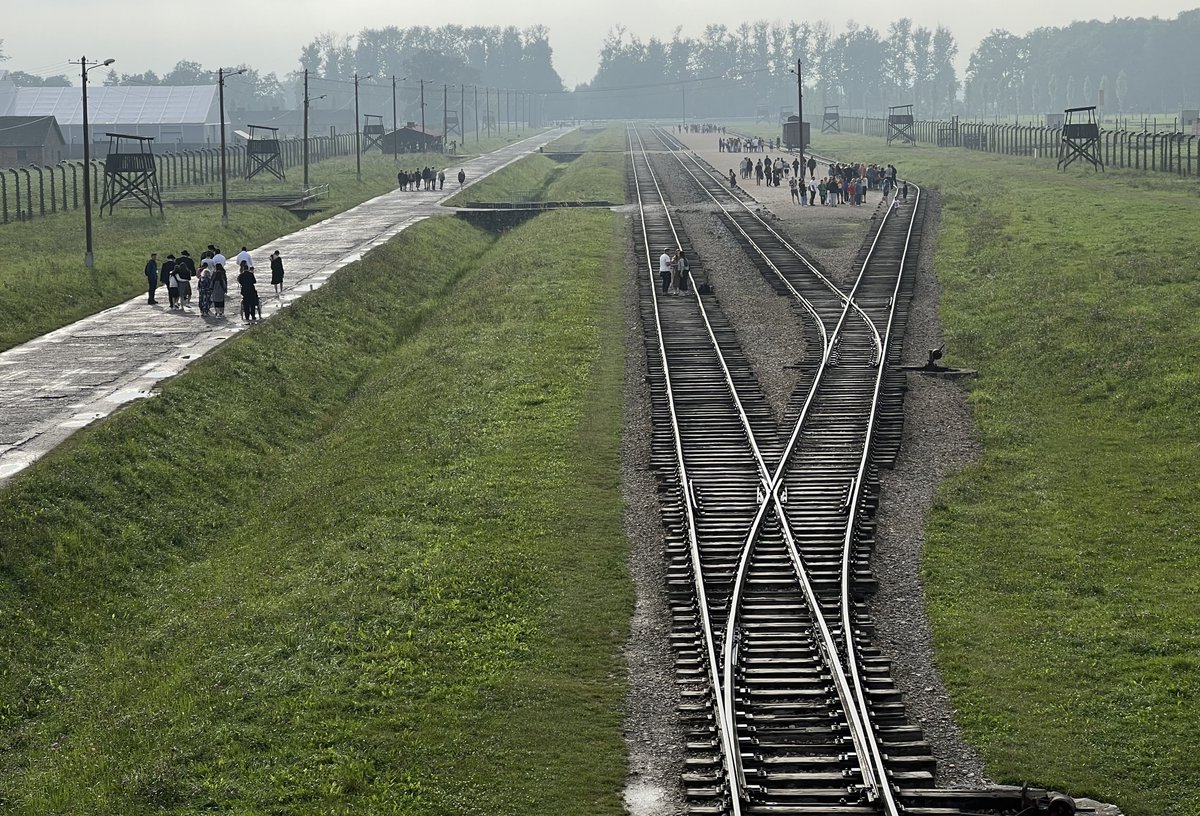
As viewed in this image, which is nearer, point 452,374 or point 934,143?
point 452,374

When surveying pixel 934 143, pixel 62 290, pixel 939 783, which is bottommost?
pixel 939 783

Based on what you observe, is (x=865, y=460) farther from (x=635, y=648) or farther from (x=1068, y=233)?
(x=1068, y=233)

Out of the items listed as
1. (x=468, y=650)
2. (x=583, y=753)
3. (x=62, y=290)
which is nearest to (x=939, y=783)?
(x=583, y=753)

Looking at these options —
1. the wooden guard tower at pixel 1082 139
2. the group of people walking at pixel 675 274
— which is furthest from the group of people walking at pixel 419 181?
the group of people walking at pixel 675 274

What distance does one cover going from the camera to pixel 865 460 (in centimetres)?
2244

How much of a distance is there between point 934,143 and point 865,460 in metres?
107

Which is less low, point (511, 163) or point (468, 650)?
point (511, 163)

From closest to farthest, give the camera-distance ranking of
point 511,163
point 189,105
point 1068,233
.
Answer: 1. point 1068,233
2. point 511,163
3. point 189,105

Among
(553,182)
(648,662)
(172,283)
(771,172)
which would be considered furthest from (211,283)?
(553,182)

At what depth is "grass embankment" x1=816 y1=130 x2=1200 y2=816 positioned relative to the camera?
13.7 metres

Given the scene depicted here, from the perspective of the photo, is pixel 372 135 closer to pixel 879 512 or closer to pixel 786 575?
pixel 879 512

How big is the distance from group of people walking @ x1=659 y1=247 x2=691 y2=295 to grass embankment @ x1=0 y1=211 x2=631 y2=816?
7.20 metres

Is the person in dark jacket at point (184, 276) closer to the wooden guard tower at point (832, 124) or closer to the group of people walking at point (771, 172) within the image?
the group of people walking at point (771, 172)

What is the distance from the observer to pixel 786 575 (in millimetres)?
17750
